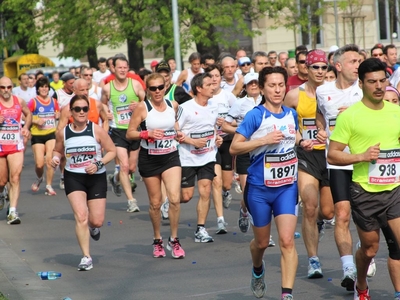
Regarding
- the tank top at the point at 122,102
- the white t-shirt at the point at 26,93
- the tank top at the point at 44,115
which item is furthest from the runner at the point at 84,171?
the white t-shirt at the point at 26,93

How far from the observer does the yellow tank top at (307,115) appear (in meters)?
8.91

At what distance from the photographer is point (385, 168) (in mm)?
6875

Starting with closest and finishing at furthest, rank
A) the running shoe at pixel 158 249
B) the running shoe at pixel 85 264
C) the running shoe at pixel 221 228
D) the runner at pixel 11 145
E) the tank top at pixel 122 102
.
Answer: the running shoe at pixel 85 264, the running shoe at pixel 158 249, the running shoe at pixel 221 228, the runner at pixel 11 145, the tank top at pixel 122 102

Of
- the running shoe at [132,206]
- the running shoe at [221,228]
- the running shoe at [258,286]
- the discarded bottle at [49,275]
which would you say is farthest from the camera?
the running shoe at [132,206]

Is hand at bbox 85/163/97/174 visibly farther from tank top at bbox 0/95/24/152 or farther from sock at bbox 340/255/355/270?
tank top at bbox 0/95/24/152

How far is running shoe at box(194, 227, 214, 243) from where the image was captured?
36.1ft

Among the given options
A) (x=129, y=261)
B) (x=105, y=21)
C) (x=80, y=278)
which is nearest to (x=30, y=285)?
(x=80, y=278)

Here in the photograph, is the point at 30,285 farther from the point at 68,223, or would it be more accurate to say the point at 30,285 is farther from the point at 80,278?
the point at 68,223

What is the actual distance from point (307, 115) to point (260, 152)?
1.51 m

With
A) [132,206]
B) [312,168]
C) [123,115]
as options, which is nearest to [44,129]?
[123,115]

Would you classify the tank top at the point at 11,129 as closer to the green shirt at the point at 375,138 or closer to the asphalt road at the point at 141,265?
the asphalt road at the point at 141,265

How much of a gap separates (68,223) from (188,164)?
2.86 metres

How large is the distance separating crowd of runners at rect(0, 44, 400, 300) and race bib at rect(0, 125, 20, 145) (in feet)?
0.05

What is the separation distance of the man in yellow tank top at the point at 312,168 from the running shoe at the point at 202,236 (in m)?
2.10
